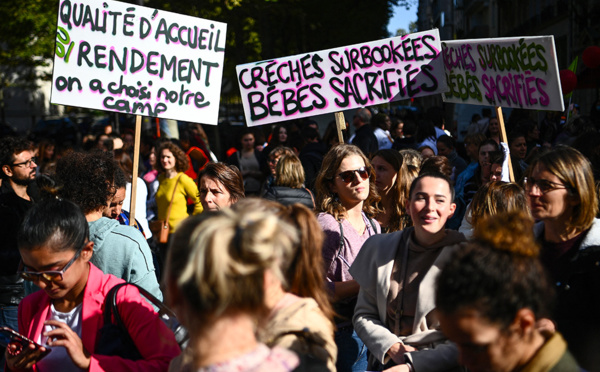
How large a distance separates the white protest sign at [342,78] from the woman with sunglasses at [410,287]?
330cm

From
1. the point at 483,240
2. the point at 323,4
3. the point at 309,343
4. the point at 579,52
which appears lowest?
the point at 309,343

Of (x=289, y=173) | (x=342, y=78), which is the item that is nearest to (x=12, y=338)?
(x=289, y=173)

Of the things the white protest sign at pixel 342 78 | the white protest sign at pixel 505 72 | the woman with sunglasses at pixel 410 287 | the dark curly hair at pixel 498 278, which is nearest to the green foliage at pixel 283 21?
the white protest sign at pixel 342 78

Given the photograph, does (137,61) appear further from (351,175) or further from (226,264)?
(226,264)

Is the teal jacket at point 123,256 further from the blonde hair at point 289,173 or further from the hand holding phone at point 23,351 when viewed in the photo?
the blonde hair at point 289,173

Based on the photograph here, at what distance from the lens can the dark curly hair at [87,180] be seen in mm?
3881

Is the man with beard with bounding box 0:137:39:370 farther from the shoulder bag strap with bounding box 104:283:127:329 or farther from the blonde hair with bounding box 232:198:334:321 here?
the blonde hair with bounding box 232:198:334:321

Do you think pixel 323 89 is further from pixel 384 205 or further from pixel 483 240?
pixel 483 240

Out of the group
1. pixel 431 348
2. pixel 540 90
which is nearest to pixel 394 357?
pixel 431 348

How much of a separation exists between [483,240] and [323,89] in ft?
15.4

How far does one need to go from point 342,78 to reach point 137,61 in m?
1.99

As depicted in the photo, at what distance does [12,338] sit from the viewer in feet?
8.50

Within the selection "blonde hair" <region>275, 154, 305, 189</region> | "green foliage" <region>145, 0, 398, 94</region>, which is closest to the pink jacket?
"blonde hair" <region>275, 154, 305, 189</region>

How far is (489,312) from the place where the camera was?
2.07m
